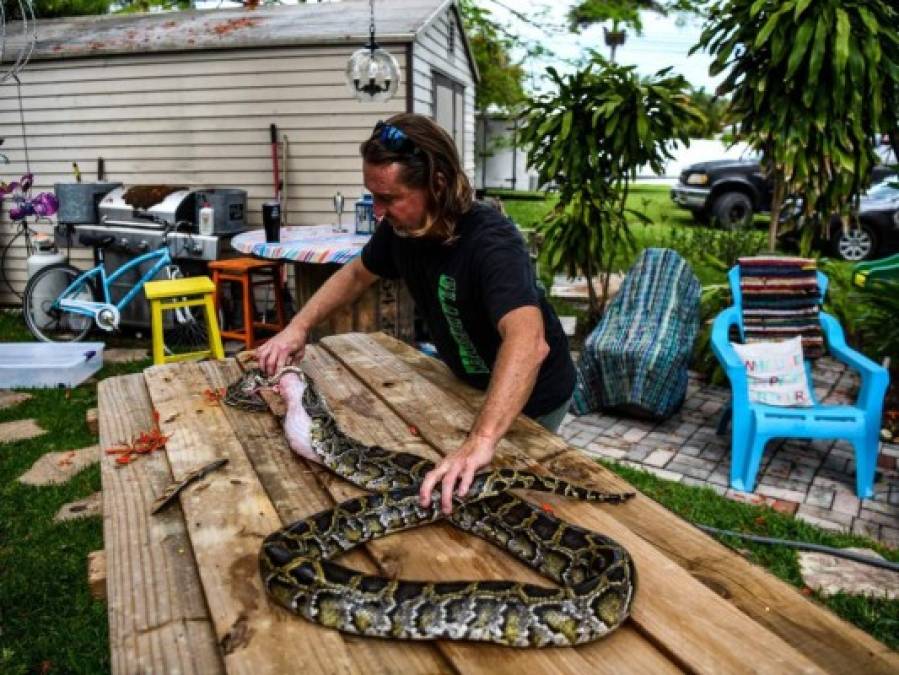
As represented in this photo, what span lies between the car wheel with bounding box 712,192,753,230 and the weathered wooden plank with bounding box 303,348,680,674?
16.7 metres

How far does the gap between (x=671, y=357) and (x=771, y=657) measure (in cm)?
518

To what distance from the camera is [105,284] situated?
8.55 metres

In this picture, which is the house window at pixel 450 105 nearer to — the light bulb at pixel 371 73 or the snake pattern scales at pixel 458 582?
the light bulb at pixel 371 73

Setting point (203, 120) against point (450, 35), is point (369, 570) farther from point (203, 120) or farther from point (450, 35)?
point (450, 35)

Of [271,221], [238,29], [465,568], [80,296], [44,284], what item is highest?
[238,29]

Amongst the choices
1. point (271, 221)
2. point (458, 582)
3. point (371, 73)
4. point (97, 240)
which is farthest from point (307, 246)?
point (458, 582)

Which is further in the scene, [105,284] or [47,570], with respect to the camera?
[105,284]

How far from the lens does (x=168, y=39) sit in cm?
996

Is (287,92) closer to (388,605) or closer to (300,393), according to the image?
(300,393)

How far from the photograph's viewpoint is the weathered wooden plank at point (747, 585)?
1.45 meters

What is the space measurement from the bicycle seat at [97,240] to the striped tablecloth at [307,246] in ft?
7.62

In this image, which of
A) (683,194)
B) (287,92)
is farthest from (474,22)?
(287,92)

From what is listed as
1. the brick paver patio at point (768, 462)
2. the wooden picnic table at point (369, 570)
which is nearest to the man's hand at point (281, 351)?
the wooden picnic table at point (369, 570)

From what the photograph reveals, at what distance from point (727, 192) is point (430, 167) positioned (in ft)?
56.2
